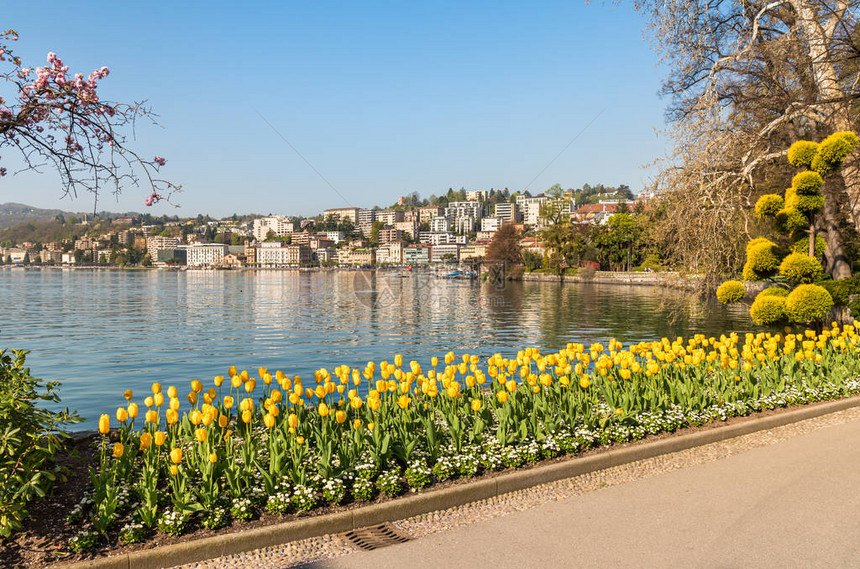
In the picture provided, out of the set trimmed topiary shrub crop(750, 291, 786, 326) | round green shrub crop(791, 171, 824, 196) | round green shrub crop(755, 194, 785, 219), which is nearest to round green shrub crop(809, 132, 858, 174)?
round green shrub crop(791, 171, 824, 196)

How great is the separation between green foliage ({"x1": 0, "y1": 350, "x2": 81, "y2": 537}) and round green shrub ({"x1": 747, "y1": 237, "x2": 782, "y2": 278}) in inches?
601

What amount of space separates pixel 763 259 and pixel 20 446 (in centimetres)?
1588

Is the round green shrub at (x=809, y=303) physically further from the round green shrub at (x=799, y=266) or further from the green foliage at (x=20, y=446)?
the green foliage at (x=20, y=446)

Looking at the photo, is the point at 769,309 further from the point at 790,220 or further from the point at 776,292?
the point at 790,220

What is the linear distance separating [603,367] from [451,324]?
27.2m

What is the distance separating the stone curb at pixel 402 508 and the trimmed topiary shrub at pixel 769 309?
765 cm

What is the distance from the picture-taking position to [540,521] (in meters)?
5.95

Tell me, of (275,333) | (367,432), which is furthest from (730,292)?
(275,333)

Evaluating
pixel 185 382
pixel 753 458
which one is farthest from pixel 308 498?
pixel 185 382

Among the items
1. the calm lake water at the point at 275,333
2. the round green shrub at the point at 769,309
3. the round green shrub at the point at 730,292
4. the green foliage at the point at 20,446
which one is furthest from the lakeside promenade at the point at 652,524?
the calm lake water at the point at 275,333

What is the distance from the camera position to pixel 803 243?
16938 millimetres

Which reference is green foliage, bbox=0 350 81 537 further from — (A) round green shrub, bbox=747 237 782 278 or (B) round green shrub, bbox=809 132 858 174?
(B) round green shrub, bbox=809 132 858 174

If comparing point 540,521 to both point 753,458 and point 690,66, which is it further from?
point 690,66

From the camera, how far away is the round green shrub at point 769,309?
Result: 51.4ft
